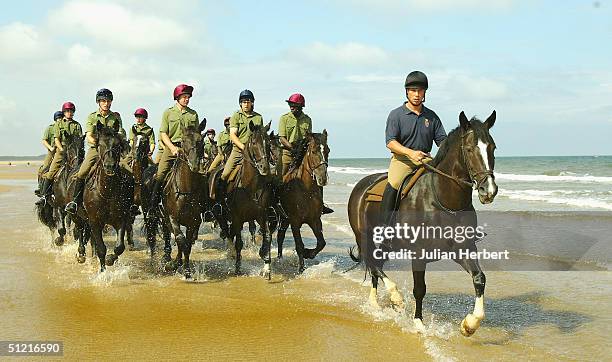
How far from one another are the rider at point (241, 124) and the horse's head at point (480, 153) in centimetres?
549

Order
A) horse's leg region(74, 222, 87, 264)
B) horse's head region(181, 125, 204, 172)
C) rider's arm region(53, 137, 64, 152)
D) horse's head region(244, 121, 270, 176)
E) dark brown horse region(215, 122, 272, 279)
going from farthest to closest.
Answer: rider's arm region(53, 137, 64, 152), horse's leg region(74, 222, 87, 264), dark brown horse region(215, 122, 272, 279), horse's head region(244, 121, 270, 176), horse's head region(181, 125, 204, 172)

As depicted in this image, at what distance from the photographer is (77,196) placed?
10.6 metres

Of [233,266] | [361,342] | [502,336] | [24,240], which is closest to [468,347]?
[502,336]

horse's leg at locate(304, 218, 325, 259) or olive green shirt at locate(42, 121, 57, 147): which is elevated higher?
olive green shirt at locate(42, 121, 57, 147)

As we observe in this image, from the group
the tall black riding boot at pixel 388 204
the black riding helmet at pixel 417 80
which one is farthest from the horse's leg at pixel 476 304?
the black riding helmet at pixel 417 80

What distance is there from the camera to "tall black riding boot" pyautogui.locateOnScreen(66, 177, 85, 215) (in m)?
10.6

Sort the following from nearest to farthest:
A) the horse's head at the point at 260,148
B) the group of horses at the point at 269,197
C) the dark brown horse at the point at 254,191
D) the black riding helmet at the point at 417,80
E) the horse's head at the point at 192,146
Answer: the group of horses at the point at 269,197
the black riding helmet at the point at 417,80
the horse's head at the point at 192,146
the horse's head at the point at 260,148
the dark brown horse at the point at 254,191

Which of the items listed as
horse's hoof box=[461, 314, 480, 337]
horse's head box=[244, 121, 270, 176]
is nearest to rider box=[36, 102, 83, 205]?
horse's head box=[244, 121, 270, 176]

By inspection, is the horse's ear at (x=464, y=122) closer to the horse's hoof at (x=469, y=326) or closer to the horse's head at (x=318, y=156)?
the horse's hoof at (x=469, y=326)

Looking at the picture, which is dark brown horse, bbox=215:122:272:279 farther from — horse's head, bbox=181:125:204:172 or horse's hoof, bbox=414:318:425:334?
horse's hoof, bbox=414:318:425:334

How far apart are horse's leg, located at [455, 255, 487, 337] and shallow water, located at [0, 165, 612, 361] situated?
0.21 metres

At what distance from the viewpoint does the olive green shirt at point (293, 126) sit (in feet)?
37.1

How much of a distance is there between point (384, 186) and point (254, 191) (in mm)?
3171

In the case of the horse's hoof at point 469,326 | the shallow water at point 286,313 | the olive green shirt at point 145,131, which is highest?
the olive green shirt at point 145,131
